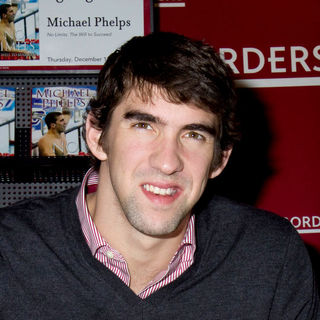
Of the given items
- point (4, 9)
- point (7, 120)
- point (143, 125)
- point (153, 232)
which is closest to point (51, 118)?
point (7, 120)

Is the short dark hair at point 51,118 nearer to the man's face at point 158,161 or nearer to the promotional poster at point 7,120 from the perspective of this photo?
the promotional poster at point 7,120

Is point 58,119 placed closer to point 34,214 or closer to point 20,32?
point 20,32

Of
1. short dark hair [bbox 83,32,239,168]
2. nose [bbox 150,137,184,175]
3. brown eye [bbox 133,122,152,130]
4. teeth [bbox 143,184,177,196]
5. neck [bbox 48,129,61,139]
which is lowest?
teeth [bbox 143,184,177,196]

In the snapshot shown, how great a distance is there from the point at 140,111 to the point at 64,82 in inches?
25.6

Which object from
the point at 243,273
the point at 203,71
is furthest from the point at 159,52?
the point at 243,273

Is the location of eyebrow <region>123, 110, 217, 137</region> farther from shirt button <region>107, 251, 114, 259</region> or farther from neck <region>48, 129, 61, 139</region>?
neck <region>48, 129, 61, 139</region>

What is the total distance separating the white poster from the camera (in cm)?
185

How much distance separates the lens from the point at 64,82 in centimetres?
195

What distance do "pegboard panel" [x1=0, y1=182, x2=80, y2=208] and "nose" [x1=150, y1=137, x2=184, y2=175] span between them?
0.70 metres

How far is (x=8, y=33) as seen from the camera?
6.08ft

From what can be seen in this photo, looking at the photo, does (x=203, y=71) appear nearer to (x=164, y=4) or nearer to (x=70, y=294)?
(x=70, y=294)

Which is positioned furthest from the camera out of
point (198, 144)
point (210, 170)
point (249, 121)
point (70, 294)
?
point (249, 121)

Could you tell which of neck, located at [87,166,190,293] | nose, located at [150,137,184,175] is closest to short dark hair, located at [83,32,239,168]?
nose, located at [150,137,184,175]

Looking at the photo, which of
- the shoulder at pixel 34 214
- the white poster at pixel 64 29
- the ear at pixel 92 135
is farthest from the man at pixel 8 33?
the shoulder at pixel 34 214
